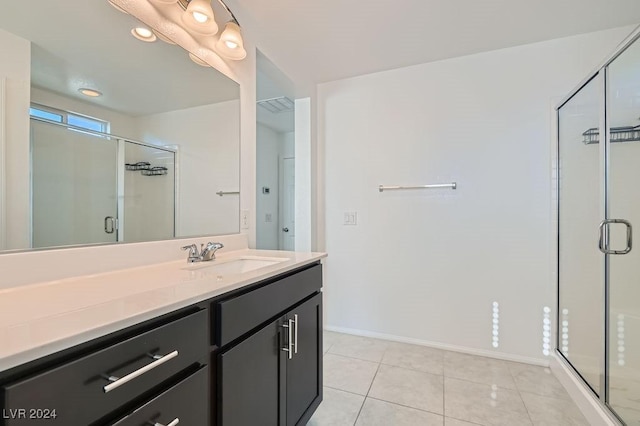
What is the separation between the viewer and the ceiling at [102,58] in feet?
3.05

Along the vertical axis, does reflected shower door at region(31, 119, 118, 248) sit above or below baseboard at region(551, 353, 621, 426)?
above

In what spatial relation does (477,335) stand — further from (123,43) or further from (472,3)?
(123,43)

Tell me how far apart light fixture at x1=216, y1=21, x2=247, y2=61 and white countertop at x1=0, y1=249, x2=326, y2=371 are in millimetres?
1216

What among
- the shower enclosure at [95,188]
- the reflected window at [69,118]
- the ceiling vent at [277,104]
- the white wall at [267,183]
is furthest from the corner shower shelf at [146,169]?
the white wall at [267,183]

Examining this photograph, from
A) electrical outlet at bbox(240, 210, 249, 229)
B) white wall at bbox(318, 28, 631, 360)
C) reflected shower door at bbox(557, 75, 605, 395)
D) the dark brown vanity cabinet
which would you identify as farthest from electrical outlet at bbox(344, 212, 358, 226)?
reflected shower door at bbox(557, 75, 605, 395)

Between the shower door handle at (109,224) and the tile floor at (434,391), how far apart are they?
4.42 feet

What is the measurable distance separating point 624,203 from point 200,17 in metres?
2.57

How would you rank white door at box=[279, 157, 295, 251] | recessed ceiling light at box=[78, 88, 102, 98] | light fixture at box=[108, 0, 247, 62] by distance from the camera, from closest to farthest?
1. recessed ceiling light at box=[78, 88, 102, 98]
2. light fixture at box=[108, 0, 247, 62]
3. white door at box=[279, 157, 295, 251]

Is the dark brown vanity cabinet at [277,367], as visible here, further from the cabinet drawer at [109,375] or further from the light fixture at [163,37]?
the light fixture at [163,37]

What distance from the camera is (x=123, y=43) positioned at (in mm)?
1193

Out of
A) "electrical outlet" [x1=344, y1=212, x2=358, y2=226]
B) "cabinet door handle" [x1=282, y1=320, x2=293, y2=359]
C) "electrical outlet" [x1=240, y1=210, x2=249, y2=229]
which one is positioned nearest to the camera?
"cabinet door handle" [x1=282, y1=320, x2=293, y2=359]

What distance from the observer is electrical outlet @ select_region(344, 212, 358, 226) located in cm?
272

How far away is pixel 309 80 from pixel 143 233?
2.11 metres

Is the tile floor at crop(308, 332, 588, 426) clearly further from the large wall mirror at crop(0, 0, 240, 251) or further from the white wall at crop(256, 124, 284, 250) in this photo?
the white wall at crop(256, 124, 284, 250)
